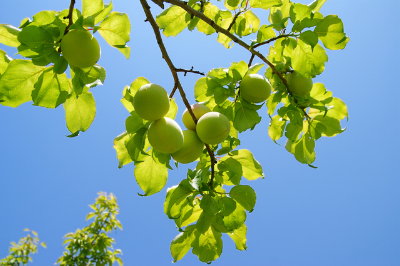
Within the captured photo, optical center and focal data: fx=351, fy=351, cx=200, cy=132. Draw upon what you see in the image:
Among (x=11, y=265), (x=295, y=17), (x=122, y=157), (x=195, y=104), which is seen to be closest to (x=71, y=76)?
(x=122, y=157)

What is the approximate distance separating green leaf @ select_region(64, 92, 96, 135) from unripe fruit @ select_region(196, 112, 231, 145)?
48 centimetres

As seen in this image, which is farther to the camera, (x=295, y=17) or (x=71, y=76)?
(x=295, y=17)

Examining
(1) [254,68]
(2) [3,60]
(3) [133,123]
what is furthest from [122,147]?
(1) [254,68]

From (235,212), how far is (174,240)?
0.36 metres

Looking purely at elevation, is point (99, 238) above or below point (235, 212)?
above

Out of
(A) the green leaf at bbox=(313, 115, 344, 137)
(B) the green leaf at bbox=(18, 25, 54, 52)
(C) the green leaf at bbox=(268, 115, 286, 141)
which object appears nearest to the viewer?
(B) the green leaf at bbox=(18, 25, 54, 52)

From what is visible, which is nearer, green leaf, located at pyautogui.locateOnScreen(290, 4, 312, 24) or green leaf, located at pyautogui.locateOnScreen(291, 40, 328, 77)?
green leaf, located at pyautogui.locateOnScreen(290, 4, 312, 24)

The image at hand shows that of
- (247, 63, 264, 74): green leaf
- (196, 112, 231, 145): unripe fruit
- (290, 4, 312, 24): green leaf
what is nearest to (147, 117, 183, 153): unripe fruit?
(196, 112, 231, 145): unripe fruit

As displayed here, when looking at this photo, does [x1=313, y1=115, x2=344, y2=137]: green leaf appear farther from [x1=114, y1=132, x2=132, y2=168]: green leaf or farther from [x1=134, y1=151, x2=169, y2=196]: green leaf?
[x1=114, y1=132, x2=132, y2=168]: green leaf

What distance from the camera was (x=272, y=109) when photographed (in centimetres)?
196

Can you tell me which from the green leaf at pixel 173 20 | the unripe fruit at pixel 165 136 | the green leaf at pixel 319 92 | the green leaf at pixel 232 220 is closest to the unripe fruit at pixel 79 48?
the unripe fruit at pixel 165 136

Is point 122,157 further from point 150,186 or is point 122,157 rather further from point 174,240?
point 174,240

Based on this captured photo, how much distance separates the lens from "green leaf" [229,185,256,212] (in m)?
1.57

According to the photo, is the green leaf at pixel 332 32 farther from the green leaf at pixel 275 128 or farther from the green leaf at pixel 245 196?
the green leaf at pixel 245 196
